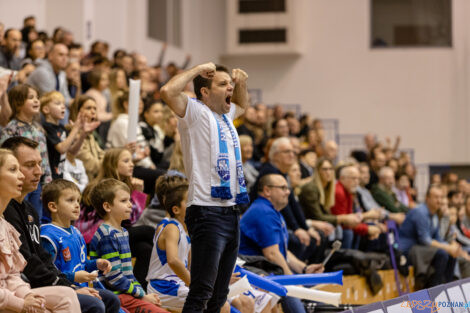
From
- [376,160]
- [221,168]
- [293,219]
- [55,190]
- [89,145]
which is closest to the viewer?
[221,168]

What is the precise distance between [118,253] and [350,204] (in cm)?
464

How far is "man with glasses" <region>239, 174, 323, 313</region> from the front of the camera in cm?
629

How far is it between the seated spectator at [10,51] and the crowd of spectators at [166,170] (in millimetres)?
11

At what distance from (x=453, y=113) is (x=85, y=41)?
27.2ft

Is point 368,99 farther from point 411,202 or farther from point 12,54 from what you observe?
point 12,54

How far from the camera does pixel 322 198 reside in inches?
330

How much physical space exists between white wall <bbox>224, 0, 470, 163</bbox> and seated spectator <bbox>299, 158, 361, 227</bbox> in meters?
9.58

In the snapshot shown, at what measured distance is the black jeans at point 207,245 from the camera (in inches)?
149

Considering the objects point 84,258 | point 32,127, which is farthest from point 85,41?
point 84,258

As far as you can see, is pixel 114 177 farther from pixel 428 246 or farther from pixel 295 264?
pixel 428 246

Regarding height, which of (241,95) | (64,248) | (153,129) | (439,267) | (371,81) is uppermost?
(371,81)

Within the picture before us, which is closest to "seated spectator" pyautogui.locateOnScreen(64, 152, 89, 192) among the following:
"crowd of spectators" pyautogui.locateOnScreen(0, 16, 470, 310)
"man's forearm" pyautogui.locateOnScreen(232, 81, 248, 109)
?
"crowd of spectators" pyautogui.locateOnScreen(0, 16, 470, 310)

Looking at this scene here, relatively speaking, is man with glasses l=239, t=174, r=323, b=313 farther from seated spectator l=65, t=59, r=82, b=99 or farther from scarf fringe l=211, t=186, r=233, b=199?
seated spectator l=65, t=59, r=82, b=99

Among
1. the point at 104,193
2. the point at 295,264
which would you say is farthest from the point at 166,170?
the point at 104,193
